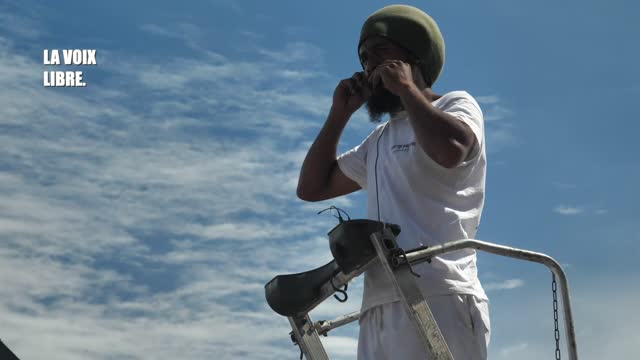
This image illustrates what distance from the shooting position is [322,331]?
493 centimetres

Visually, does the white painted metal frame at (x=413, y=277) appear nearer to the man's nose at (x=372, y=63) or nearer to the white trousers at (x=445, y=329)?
the white trousers at (x=445, y=329)

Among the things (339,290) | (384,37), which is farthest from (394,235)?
(384,37)

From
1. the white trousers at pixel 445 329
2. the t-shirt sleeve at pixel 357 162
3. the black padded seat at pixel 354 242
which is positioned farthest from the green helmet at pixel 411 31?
the white trousers at pixel 445 329

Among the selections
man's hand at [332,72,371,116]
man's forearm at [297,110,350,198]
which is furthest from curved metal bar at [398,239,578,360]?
man's forearm at [297,110,350,198]

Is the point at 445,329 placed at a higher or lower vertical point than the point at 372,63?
lower

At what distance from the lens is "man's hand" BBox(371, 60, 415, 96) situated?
170 inches

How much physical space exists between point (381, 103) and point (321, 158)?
51cm

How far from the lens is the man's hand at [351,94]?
4.89 meters

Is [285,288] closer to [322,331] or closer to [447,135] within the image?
[322,331]

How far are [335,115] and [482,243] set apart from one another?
1206 millimetres

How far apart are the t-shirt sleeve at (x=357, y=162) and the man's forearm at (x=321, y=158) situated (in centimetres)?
8

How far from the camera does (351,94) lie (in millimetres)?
4949

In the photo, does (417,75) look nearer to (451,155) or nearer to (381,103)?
(381,103)

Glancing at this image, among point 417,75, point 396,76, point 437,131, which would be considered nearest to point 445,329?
point 437,131
